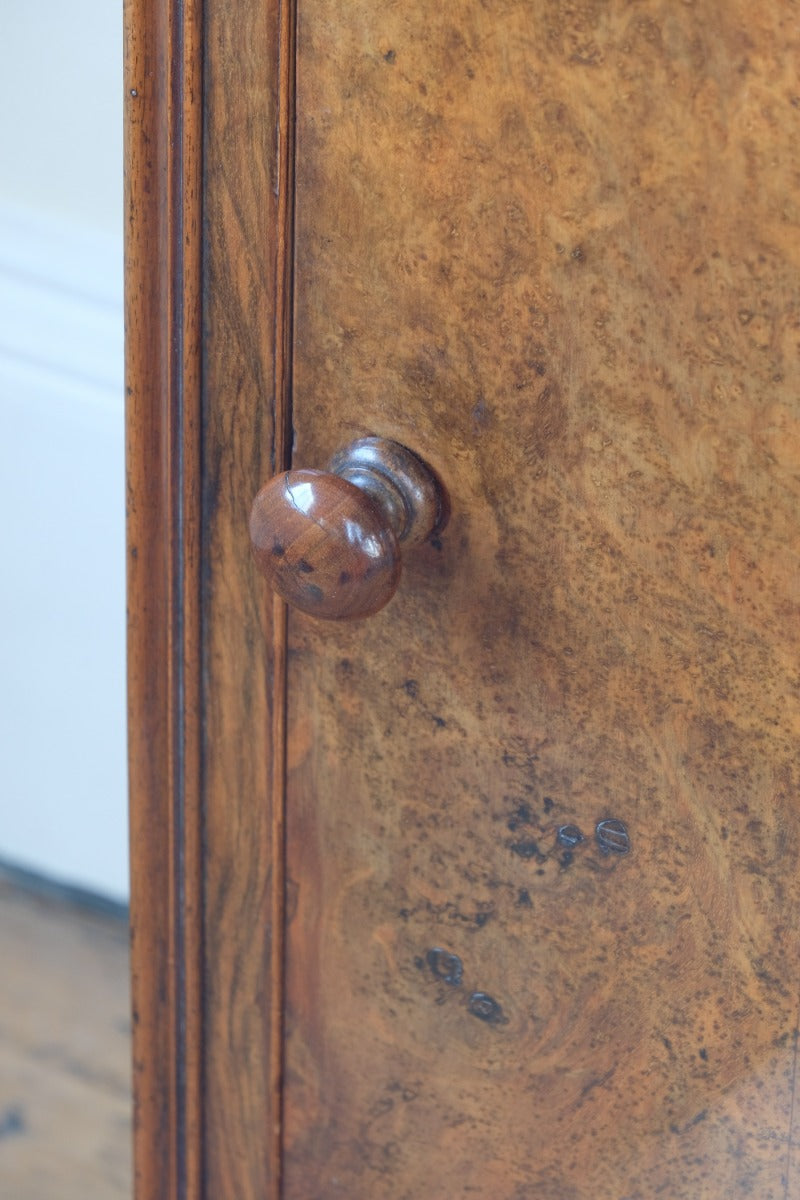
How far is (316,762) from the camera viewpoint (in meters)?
0.57

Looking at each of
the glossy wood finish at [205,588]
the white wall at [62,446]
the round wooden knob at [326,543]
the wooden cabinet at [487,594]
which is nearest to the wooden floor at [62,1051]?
the white wall at [62,446]

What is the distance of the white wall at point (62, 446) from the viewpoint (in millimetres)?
1121

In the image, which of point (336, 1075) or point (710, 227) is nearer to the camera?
point (710, 227)

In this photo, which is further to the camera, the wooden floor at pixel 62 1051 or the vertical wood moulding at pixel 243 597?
the wooden floor at pixel 62 1051

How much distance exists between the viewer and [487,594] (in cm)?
51

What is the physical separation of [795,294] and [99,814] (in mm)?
1081

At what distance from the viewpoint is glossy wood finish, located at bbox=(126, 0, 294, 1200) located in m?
0.50

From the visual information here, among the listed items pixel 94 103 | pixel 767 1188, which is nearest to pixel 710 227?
pixel 767 1188

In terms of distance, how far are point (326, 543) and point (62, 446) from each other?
2.75 feet

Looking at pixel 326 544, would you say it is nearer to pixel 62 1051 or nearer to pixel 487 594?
pixel 487 594

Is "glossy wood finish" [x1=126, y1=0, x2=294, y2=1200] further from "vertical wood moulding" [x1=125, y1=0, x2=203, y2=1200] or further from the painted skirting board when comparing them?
the painted skirting board

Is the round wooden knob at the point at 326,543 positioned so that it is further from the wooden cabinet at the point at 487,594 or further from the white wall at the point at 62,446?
the white wall at the point at 62,446

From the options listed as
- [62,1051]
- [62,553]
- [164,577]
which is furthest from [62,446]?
[164,577]

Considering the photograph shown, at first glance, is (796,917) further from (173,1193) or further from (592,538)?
(173,1193)
